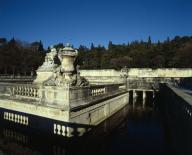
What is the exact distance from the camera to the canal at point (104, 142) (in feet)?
33.2

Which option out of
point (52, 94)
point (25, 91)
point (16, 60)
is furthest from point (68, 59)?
point (16, 60)

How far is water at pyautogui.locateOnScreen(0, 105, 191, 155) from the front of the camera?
→ 10.4 metres

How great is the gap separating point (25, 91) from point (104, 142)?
5.63 m

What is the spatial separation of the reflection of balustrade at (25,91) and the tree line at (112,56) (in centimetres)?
4212

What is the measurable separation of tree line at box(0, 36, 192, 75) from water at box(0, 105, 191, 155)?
41066 millimetres

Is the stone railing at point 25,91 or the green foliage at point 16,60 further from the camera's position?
the green foliage at point 16,60

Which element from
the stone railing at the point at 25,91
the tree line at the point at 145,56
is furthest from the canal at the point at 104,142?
the tree line at the point at 145,56

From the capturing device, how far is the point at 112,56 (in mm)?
89688

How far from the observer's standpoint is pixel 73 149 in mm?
10852

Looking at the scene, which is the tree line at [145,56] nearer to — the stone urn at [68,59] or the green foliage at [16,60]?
the green foliage at [16,60]

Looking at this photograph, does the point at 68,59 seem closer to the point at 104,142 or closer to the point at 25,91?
the point at 25,91

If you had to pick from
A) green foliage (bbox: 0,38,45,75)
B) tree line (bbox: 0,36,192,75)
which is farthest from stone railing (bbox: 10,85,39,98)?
green foliage (bbox: 0,38,45,75)

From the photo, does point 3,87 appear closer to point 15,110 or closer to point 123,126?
point 15,110

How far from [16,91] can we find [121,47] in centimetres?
8392
